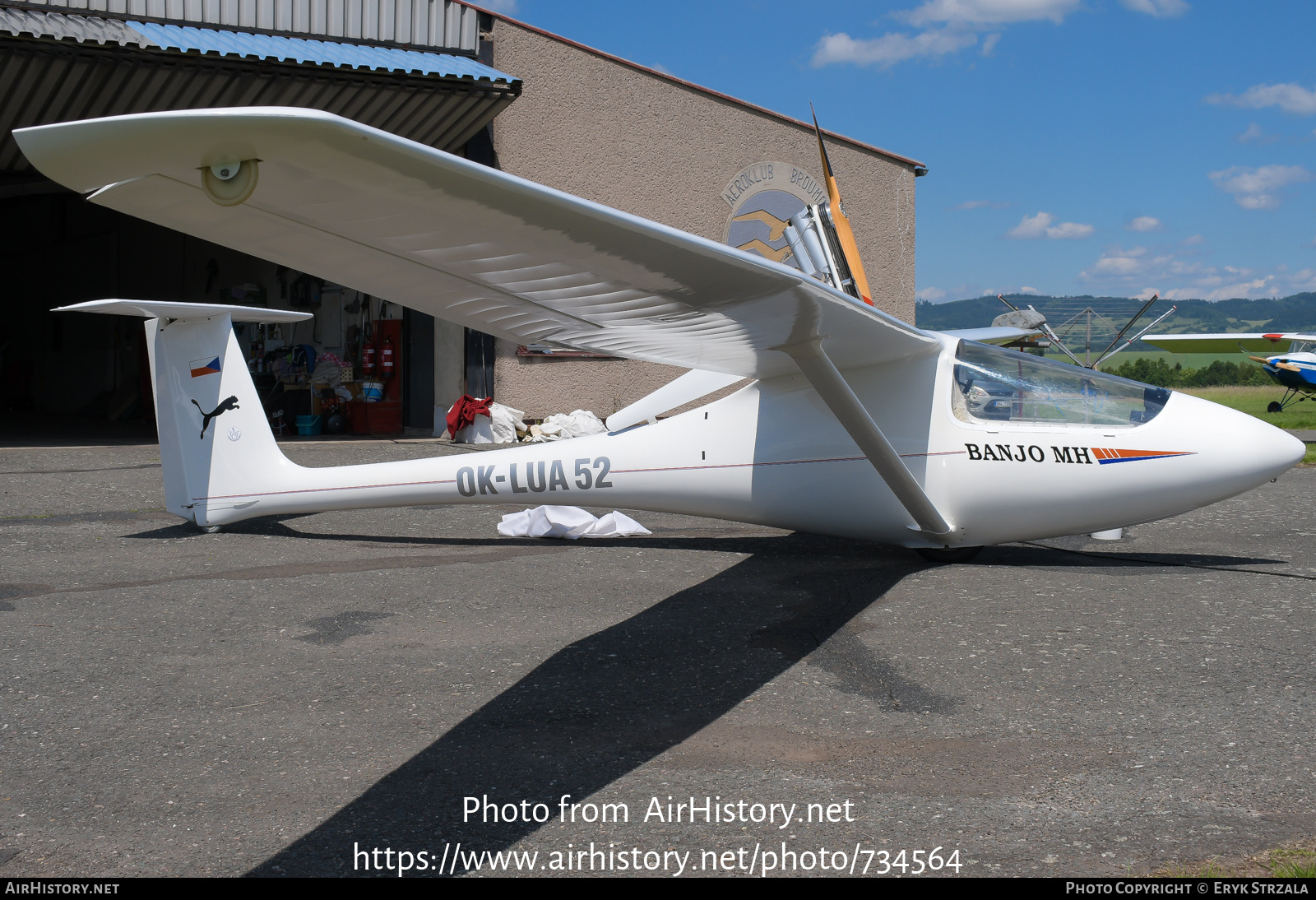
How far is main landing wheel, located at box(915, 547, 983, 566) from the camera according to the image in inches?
260

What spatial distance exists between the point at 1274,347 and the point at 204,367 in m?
35.1

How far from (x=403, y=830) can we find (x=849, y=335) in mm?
3937

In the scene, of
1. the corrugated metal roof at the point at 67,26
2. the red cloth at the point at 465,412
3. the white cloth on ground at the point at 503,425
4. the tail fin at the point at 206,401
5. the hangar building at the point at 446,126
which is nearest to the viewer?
the tail fin at the point at 206,401

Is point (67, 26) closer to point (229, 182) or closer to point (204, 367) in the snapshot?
point (204, 367)

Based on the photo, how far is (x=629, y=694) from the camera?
3912mm

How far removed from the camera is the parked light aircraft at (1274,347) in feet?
93.1

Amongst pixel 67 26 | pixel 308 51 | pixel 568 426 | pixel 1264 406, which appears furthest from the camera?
pixel 1264 406

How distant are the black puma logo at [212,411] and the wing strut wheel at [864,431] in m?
4.51

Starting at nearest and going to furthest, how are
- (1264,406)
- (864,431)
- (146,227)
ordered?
(864,431), (146,227), (1264,406)

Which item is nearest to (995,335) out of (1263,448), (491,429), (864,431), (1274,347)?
(1263,448)

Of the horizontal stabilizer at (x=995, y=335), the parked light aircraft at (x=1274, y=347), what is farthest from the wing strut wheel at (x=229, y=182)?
the parked light aircraft at (x=1274, y=347)

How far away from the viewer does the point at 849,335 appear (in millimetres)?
5664

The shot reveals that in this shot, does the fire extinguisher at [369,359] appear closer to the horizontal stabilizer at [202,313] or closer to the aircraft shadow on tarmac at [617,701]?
the horizontal stabilizer at [202,313]

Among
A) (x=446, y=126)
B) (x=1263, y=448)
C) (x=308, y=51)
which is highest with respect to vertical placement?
(x=308, y=51)
